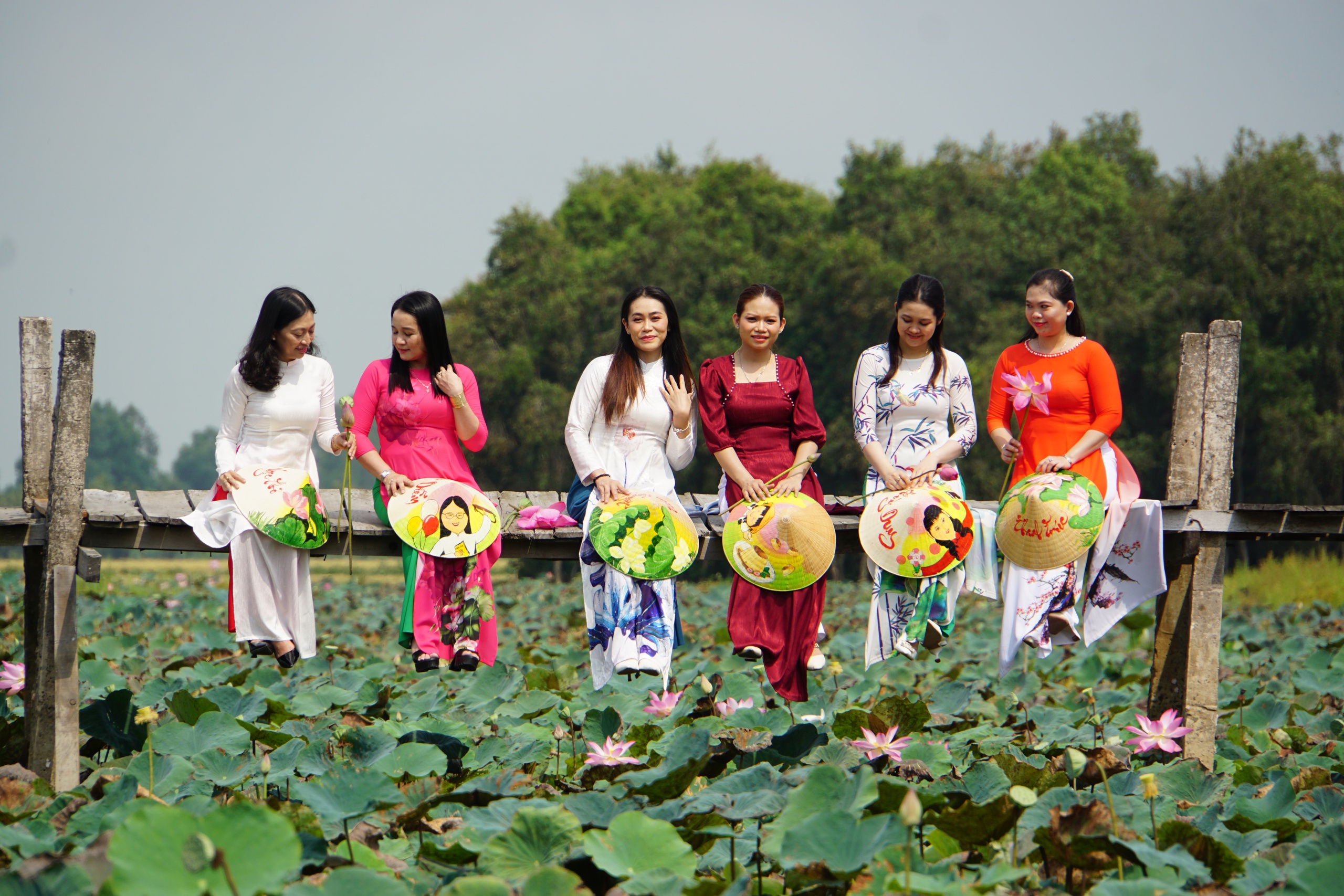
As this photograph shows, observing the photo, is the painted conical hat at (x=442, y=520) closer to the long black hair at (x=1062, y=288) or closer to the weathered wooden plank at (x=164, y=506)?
the weathered wooden plank at (x=164, y=506)

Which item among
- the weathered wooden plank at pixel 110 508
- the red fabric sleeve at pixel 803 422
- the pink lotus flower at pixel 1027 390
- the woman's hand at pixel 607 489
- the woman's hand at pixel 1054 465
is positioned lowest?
the weathered wooden plank at pixel 110 508

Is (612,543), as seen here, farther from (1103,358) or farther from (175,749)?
(1103,358)

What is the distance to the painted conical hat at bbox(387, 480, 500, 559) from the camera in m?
4.58

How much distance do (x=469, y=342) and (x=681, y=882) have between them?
2332 cm

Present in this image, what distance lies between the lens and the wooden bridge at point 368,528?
434cm

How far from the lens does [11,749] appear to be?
4457 millimetres

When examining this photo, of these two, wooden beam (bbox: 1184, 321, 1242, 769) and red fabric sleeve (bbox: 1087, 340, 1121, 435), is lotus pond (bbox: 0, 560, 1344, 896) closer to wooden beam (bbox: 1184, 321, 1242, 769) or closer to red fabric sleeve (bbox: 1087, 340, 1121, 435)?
wooden beam (bbox: 1184, 321, 1242, 769)

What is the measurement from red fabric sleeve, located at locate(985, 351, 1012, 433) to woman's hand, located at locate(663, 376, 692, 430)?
1.27 metres

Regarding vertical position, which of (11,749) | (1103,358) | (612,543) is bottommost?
(11,749)

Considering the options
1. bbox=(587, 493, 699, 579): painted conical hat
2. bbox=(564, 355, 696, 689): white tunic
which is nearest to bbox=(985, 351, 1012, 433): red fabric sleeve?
bbox=(564, 355, 696, 689): white tunic

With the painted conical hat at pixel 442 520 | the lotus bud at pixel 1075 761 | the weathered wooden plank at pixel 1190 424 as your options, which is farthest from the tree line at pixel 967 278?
the lotus bud at pixel 1075 761

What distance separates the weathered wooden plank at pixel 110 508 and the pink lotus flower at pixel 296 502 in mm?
522

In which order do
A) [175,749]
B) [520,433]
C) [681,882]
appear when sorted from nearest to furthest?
[681,882] → [175,749] → [520,433]

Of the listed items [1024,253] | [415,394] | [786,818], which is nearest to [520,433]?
[1024,253]
